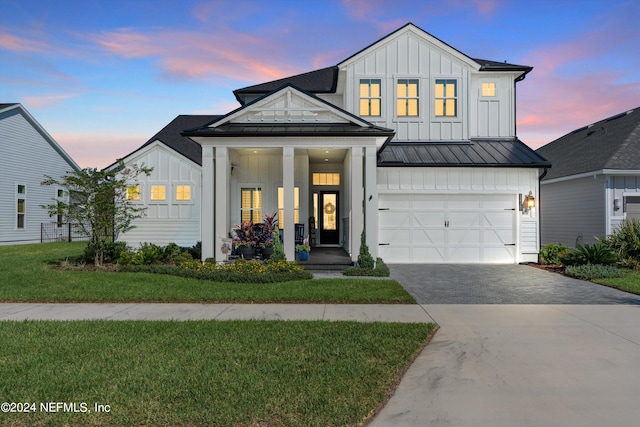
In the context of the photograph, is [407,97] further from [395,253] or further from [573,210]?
[573,210]

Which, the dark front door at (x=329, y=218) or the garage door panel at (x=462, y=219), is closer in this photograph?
the garage door panel at (x=462, y=219)

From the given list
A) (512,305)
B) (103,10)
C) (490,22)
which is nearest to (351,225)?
(512,305)

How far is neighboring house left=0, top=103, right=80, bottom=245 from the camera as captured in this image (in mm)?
20688

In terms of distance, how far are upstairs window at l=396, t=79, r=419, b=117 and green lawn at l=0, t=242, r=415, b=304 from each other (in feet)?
26.7

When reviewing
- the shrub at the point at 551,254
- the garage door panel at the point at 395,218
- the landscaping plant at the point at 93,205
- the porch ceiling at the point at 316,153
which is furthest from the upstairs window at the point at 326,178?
the shrub at the point at 551,254

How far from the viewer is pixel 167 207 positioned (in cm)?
1711

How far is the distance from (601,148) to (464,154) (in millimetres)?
6553

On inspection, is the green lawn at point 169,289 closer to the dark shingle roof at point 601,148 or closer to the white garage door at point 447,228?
the white garage door at point 447,228

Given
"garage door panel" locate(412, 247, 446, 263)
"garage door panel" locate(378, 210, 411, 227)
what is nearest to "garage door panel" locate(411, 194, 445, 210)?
"garage door panel" locate(378, 210, 411, 227)

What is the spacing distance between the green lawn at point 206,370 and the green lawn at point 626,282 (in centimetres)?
631

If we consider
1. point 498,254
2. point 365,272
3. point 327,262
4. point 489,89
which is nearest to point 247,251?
point 327,262

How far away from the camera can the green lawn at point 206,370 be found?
3139 millimetres

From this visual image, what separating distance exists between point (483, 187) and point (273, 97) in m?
8.01

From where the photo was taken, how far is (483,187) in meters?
13.8
